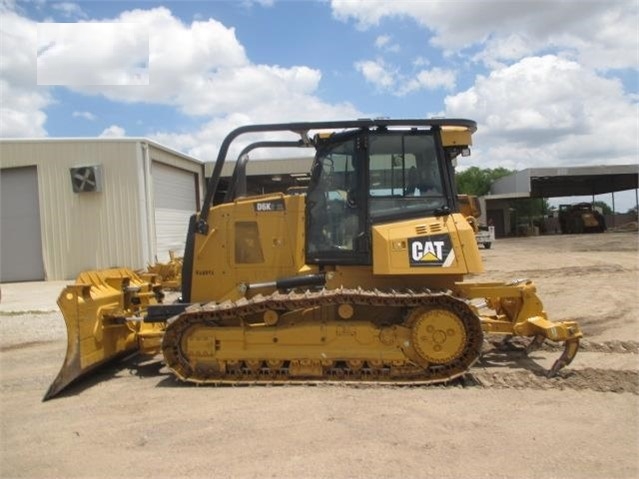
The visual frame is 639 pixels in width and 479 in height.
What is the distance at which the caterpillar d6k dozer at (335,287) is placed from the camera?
5.99 m

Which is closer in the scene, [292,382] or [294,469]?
[294,469]

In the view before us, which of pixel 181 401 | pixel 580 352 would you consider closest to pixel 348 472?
pixel 181 401

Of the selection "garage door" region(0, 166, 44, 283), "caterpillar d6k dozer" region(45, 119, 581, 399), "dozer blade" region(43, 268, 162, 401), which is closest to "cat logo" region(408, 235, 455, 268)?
"caterpillar d6k dozer" region(45, 119, 581, 399)

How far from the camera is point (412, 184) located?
639cm

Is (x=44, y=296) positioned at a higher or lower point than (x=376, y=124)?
lower

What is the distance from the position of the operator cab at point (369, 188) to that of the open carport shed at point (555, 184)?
127ft

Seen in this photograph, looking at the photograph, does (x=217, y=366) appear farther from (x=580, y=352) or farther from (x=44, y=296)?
(x=44, y=296)

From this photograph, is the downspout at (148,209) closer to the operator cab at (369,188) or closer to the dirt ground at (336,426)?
the dirt ground at (336,426)

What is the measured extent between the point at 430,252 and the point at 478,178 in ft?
260

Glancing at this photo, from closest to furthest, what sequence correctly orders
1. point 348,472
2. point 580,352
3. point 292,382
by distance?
point 348,472
point 292,382
point 580,352

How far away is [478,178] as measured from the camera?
81688 millimetres

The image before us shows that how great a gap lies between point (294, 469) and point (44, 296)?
14.2m

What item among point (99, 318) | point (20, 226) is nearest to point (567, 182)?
point (20, 226)

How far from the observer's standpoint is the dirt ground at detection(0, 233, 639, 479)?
4.01 metres
